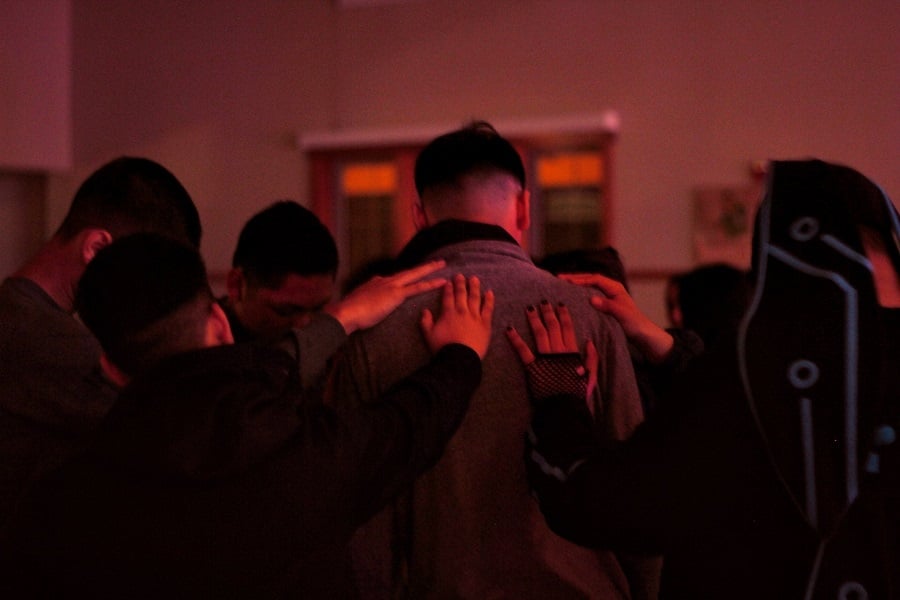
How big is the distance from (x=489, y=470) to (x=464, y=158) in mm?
580

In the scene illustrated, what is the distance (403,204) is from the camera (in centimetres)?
658

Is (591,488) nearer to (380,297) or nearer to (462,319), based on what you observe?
(462,319)

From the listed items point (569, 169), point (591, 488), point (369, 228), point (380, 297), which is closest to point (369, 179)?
point (369, 228)

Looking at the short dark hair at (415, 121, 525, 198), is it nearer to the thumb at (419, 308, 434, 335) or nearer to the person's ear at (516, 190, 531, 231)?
the person's ear at (516, 190, 531, 231)

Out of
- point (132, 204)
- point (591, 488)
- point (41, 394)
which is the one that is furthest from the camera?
point (132, 204)

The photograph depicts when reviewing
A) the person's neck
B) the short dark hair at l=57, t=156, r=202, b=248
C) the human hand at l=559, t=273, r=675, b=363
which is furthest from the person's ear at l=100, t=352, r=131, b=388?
the human hand at l=559, t=273, r=675, b=363

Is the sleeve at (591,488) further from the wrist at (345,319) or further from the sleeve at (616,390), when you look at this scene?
the wrist at (345,319)

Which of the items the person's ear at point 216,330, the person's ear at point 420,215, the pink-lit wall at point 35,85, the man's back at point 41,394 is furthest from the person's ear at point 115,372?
the pink-lit wall at point 35,85

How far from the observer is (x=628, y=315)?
1.79 meters

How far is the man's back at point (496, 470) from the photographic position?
1606 mm

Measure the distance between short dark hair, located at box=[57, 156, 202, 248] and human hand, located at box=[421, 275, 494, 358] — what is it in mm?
619

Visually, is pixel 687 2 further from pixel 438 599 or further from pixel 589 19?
pixel 438 599

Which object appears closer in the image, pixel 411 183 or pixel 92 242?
pixel 92 242

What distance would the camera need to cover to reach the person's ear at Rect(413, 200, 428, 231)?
6.19 feet
